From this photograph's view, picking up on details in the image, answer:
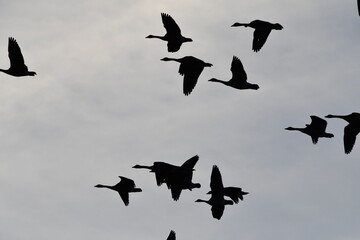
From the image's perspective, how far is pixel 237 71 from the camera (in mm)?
50281

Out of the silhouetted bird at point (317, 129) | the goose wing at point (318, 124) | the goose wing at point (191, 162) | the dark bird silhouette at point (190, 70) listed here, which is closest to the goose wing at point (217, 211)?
the goose wing at point (191, 162)

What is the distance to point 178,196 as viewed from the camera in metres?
51.2

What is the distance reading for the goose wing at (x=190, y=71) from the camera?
51125 millimetres

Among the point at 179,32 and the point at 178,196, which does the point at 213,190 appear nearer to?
the point at 178,196

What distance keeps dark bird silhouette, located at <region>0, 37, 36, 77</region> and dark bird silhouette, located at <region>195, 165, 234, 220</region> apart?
8.19 meters

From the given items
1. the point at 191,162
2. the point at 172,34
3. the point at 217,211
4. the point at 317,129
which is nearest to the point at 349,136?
the point at 317,129

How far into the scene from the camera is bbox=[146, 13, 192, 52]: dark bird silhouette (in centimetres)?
5100

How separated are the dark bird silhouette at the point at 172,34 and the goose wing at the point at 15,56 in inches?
210

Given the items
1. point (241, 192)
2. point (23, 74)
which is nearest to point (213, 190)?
point (241, 192)

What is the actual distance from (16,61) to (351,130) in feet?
41.1

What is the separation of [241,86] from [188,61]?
238cm

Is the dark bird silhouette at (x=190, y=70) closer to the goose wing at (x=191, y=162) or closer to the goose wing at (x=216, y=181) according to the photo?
the goose wing at (x=191, y=162)

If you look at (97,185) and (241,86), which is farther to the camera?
(97,185)

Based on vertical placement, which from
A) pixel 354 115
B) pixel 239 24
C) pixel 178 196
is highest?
pixel 239 24
